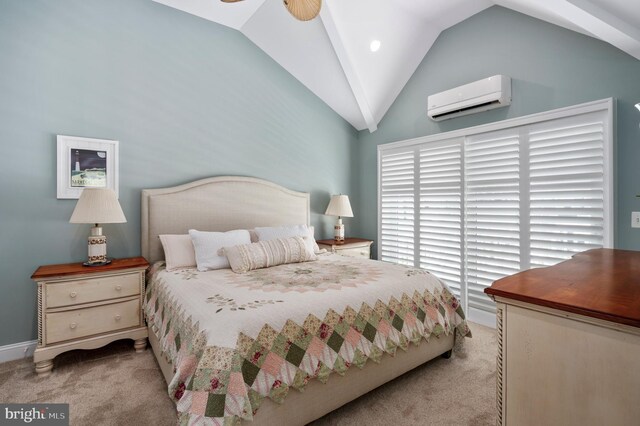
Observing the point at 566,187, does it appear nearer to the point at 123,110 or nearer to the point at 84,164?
the point at 123,110

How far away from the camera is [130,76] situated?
9.27 ft

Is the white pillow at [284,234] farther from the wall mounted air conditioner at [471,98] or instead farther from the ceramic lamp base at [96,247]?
the wall mounted air conditioner at [471,98]

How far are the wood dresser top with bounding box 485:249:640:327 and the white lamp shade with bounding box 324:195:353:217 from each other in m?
2.62

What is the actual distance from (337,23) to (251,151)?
1.57 meters

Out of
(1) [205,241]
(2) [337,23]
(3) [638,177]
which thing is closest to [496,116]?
(3) [638,177]

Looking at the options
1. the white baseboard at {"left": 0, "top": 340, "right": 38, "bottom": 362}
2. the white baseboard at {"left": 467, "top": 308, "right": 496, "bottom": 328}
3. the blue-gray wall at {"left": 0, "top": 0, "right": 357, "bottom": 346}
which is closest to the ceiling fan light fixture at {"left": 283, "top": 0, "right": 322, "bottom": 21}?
the blue-gray wall at {"left": 0, "top": 0, "right": 357, "bottom": 346}

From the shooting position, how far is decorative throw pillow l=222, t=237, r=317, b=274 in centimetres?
250

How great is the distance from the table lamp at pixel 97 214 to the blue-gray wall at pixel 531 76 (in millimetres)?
3141

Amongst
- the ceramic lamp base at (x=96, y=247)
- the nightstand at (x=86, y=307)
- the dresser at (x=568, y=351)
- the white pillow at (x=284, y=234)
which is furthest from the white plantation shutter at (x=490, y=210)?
the ceramic lamp base at (x=96, y=247)

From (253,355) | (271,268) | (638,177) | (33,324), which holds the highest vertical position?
(638,177)

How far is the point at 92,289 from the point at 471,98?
12.0 feet

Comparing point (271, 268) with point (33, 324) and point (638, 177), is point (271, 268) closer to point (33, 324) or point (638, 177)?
point (33, 324)

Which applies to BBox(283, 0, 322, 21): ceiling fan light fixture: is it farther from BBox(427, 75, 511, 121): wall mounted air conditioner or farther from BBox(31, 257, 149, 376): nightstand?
BBox(31, 257, 149, 376): nightstand

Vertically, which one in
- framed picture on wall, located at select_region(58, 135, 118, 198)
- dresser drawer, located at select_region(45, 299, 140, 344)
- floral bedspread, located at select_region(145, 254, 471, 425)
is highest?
framed picture on wall, located at select_region(58, 135, 118, 198)
